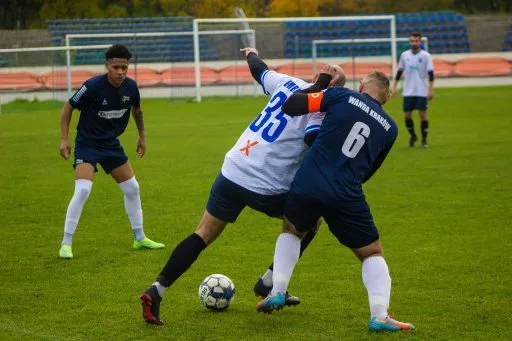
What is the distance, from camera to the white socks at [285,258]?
6.65 meters

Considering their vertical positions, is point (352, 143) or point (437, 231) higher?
point (352, 143)

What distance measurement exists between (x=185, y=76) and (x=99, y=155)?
2610 centimetres

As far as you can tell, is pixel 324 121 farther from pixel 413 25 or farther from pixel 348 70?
pixel 413 25

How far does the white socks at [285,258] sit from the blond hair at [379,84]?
3.75 feet

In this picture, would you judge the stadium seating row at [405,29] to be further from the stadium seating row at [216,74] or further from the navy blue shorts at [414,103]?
the navy blue shorts at [414,103]

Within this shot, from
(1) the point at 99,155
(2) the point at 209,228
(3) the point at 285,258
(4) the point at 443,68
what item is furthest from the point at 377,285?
(4) the point at 443,68

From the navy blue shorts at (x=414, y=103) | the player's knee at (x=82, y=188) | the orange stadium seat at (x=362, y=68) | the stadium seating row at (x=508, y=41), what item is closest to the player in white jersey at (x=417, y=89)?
the navy blue shorts at (x=414, y=103)

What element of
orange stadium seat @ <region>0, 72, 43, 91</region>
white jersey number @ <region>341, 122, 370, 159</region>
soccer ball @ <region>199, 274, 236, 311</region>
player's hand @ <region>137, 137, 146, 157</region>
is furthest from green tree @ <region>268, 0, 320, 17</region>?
white jersey number @ <region>341, 122, 370, 159</region>

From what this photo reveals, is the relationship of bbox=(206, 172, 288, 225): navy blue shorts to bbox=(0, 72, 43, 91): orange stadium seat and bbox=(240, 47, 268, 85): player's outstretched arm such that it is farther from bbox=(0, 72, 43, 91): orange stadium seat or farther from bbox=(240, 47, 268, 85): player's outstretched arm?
bbox=(0, 72, 43, 91): orange stadium seat

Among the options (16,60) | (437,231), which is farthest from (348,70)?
(437,231)

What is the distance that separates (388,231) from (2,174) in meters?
8.04

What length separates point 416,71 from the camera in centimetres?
1928

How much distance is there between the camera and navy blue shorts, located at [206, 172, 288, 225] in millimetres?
6730

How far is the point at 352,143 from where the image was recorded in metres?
6.32
